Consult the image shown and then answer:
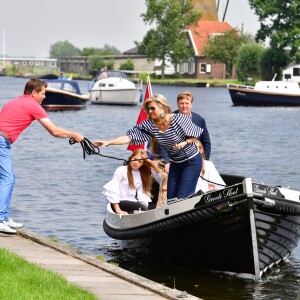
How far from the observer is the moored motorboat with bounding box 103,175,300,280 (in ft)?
45.2

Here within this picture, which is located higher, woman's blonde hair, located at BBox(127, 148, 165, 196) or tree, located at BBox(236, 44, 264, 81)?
woman's blonde hair, located at BBox(127, 148, 165, 196)

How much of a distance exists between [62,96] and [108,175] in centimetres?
3959

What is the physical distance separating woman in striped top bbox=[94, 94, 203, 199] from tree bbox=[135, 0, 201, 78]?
462ft

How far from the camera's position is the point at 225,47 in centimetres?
14550

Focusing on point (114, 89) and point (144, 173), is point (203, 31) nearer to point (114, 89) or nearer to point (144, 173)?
point (114, 89)

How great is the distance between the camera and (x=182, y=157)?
14352mm

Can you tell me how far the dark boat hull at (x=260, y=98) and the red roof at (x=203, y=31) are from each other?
69204 mm

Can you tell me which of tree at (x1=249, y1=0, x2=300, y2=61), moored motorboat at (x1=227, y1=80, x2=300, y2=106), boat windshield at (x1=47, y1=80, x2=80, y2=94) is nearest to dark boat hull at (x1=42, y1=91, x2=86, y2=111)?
boat windshield at (x1=47, y1=80, x2=80, y2=94)

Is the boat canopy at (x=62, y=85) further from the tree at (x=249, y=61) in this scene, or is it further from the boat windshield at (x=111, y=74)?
the tree at (x=249, y=61)

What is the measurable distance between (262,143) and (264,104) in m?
36.9

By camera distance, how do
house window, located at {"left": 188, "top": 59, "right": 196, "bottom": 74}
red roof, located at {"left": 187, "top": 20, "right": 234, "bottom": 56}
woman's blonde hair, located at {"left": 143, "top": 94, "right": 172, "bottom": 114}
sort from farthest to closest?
red roof, located at {"left": 187, "top": 20, "right": 234, "bottom": 56} < house window, located at {"left": 188, "top": 59, "right": 196, "bottom": 74} < woman's blonde hair, located at {"left": 143, "top": 94, "right": 172, "bottom": 114}

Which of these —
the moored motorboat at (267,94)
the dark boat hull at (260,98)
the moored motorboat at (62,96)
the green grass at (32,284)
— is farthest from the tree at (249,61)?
the green grass at (32,284)

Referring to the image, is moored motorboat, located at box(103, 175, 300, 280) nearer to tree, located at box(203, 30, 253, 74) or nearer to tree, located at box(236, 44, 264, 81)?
tree, located at box(236, 44, 264, 81)

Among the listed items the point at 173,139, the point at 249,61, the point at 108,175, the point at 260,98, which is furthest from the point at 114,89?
the point at 173,139
